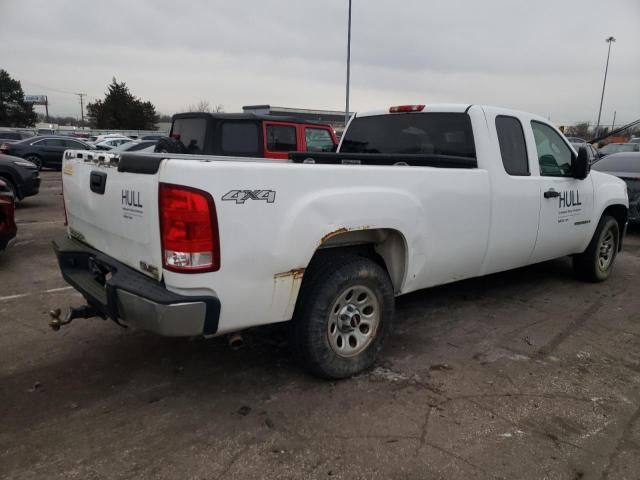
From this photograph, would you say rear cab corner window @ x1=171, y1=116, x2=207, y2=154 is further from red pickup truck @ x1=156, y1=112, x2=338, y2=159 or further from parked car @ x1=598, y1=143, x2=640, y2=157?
parked car @ x1=598, y1=143, x2=640, y2=157

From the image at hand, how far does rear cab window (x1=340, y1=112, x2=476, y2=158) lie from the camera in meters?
4.23

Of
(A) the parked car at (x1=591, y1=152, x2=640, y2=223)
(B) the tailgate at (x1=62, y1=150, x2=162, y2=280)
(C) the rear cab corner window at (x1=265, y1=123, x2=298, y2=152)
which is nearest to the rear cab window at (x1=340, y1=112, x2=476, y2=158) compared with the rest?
(B) the tailgate at (x1=62, y1=150, x2=162, y2=280)

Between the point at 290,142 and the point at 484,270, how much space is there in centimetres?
635

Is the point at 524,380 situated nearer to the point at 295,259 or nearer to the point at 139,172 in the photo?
the point at 295,259

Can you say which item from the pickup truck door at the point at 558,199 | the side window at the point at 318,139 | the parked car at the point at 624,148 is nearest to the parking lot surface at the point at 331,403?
the pickup truck door at the point at 558,199

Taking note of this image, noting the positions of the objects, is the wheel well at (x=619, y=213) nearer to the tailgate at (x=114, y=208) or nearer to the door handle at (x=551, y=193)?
the door handle at (x=551, y=193)

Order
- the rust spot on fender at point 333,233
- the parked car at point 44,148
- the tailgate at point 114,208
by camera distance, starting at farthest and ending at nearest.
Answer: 1. the parked car at point 44,148
2. the rust spot on fender at point 333,233
3. the tailgate at point 114,208

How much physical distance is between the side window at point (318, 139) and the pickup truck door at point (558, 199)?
5.80m

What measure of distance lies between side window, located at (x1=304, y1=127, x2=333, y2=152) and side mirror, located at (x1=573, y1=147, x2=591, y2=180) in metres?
5.91

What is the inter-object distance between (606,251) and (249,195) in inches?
204

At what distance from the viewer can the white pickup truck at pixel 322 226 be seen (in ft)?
8.34

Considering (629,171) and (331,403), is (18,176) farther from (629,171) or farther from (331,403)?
(629,171)

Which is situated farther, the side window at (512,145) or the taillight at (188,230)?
the side window at (512,145)

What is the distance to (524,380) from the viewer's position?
3.43 meters
